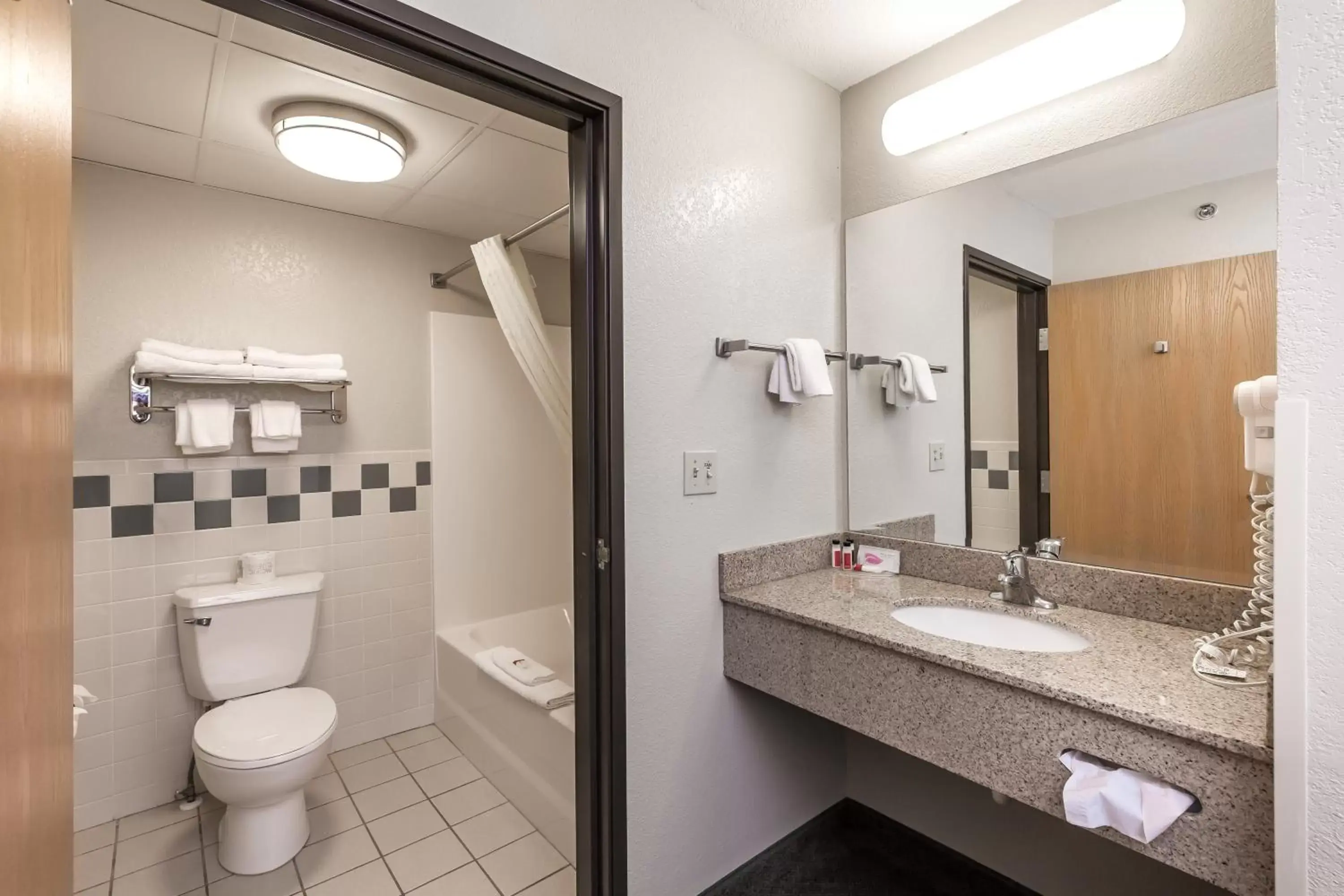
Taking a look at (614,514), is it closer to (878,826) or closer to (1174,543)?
(1174,543)

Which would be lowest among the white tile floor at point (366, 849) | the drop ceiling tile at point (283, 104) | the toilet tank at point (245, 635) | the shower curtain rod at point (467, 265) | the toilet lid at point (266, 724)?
the white tile floor at point (366, 849)

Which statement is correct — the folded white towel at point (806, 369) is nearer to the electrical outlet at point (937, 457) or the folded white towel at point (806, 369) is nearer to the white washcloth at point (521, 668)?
the electrical outlet at point (937, 457)

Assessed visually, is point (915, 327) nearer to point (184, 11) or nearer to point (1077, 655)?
point (1077, 655)

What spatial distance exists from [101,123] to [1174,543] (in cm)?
299

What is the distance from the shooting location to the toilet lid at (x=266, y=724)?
181 centimetres

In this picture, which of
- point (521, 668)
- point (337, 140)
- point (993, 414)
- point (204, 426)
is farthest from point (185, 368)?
point (993, 414)

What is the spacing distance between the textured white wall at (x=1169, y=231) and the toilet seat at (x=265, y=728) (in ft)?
8.10

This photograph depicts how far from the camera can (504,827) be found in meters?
2.08

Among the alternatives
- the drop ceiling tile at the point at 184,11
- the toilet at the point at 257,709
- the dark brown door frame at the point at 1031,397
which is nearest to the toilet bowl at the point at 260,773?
the toilet at the point at 257,709

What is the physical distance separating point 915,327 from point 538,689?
5.44ft

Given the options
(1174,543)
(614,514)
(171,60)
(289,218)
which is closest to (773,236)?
(614,514)

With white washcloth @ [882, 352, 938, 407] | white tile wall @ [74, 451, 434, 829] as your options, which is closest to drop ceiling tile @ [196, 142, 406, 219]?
white tile wall @ [74, 451, 434, 829]

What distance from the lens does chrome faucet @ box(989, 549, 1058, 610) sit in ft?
5.02

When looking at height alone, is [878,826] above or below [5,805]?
below
